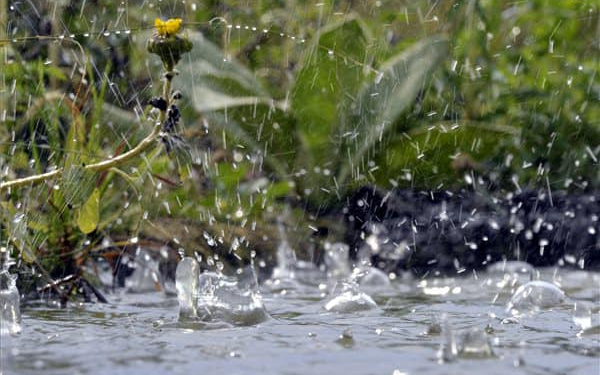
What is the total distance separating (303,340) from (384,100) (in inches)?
91.4

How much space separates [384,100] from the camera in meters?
4.08

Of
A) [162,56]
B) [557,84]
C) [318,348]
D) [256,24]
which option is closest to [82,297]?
[162,56]

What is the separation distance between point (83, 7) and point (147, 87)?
53 centimetres

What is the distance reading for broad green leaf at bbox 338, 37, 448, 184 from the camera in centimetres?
402

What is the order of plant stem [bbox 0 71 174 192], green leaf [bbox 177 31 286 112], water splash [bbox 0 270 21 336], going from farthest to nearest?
1. green leaf [bbox 177 31 286 112]
2. plant stem [bbox 0 71 174 192]
3. water splash [bbox 0 270 21 336]

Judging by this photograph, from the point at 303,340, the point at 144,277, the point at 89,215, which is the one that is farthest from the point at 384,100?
the point at 303,340

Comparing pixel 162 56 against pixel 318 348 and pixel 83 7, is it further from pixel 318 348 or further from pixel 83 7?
pixel 83 7

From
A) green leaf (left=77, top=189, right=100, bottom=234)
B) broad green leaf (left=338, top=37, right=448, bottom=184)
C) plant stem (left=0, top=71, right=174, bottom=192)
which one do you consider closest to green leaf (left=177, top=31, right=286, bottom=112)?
broad green leaf (left=338, top=37, right=448, bottom=184)

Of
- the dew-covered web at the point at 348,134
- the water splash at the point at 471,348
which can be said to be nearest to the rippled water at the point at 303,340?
the water splash at the point at 471,348

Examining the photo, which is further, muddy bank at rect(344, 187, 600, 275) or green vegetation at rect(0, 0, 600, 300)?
muddy bank at rect(344, 187, 600, 275)

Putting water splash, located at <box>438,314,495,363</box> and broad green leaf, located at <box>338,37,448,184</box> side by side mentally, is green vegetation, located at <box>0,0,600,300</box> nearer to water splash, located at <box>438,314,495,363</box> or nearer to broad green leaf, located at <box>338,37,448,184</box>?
broad green leaf, located at <box>338,37,448,184</box>

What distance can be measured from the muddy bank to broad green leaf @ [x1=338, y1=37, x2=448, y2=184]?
17 cm

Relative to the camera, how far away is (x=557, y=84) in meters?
4.35

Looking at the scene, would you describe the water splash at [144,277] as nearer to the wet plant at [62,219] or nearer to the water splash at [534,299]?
the wet plant at [62,219]
